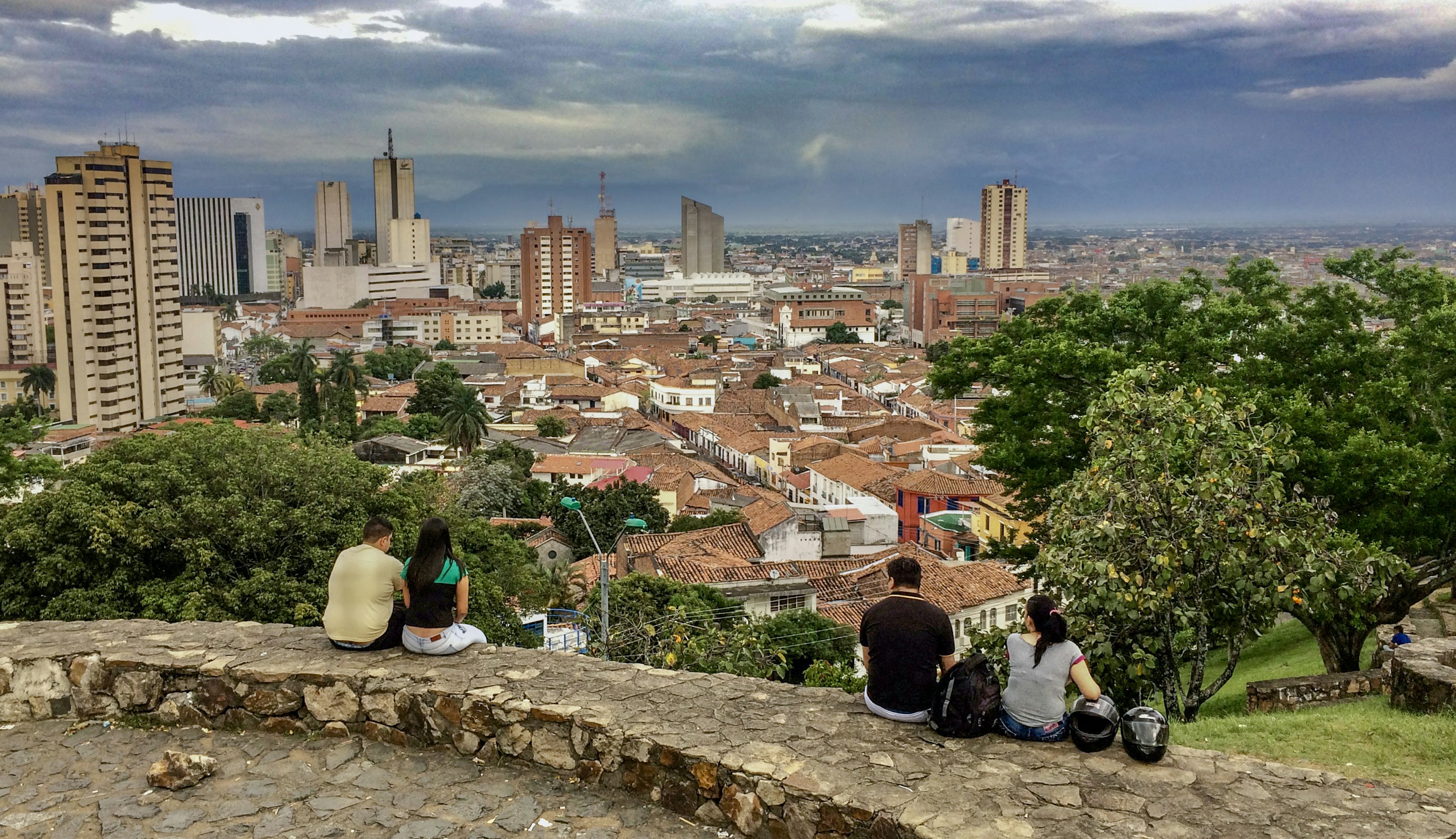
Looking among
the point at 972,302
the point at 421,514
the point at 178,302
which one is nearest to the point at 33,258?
the point at 178,302

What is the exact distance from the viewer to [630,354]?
345 ft

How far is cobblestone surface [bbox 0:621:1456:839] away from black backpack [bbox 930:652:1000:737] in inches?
3.4

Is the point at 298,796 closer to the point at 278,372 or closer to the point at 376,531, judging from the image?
the point at 376,531

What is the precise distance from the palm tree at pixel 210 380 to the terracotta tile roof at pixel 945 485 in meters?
60.3

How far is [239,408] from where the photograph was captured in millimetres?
70500

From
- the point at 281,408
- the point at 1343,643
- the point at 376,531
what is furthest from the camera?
the point at 281,408

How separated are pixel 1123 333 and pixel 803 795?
13.5 metres

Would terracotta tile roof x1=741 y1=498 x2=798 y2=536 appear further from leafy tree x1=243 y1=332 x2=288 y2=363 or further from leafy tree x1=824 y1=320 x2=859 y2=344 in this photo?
leafy tree x1=243 y1=332 x2=288 y2=363

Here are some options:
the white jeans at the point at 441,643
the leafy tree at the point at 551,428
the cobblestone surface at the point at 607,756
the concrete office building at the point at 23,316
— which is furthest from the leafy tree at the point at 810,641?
the concrete office building at the point at 23,316

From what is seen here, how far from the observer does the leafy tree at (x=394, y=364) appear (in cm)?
9819

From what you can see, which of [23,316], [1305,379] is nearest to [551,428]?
[1305,379]

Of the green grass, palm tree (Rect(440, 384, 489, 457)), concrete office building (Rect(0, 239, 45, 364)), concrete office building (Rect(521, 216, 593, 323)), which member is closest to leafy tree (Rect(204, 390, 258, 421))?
palm tree (Rect(440, 384, 489, 457))

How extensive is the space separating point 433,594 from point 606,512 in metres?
30.2

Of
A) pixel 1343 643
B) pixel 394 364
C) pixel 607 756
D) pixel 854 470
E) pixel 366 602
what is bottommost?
pixel 854 470
